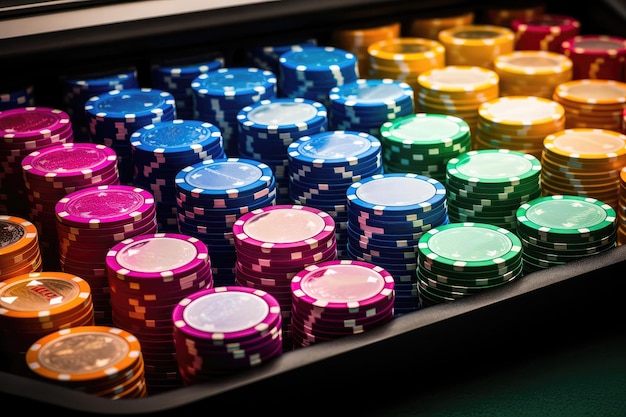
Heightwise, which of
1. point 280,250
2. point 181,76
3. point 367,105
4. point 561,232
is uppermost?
point 181,76

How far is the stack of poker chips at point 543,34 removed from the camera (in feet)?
16.2

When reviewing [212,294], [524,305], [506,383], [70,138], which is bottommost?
[506,383]

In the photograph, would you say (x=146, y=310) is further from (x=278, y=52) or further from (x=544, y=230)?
(x=278, y=52)

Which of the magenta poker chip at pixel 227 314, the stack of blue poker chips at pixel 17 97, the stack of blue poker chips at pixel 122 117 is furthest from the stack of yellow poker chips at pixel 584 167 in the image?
the stack of blue poker chips at pixel 17 97

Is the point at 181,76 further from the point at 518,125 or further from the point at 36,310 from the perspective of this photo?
the point at 36,310

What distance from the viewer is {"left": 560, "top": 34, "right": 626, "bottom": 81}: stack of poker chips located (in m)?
4.65

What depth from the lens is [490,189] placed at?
11.6 feet

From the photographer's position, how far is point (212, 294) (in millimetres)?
2887

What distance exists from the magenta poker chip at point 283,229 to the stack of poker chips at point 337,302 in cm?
11

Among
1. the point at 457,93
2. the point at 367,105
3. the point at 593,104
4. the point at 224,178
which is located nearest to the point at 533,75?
the point at 593,104

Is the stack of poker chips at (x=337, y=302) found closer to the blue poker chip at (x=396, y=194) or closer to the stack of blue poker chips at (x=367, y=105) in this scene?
the blue poker chip at (x=396, y=194)

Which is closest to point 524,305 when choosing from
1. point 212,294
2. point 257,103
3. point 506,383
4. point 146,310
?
point 506,383

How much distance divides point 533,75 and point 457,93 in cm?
50

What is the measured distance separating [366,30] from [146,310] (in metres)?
2.41
